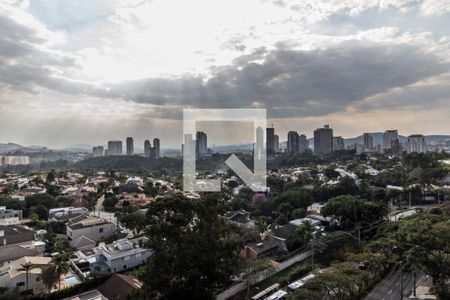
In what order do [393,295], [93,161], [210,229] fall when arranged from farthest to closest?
[93,161]
[393,295]
[210,229]

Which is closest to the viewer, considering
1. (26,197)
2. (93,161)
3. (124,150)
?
(26,197)

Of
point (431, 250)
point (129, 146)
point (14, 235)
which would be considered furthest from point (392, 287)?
point (129, 146)

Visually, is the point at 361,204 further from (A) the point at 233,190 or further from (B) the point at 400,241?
(A) the point at 233,190

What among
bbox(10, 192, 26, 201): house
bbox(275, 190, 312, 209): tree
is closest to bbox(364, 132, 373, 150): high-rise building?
bbox(275, 190, 312, 209): tree

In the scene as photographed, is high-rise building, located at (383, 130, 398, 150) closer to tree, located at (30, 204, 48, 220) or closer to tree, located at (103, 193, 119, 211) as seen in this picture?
tree, located at (103, 193, 119, 211)

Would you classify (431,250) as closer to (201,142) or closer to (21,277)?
(21,277)

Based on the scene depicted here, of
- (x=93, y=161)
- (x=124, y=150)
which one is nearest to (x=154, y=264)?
(x=93, y=161)

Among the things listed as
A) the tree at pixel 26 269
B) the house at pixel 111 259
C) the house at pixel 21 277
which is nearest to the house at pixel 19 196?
the house at pixel 111 259
